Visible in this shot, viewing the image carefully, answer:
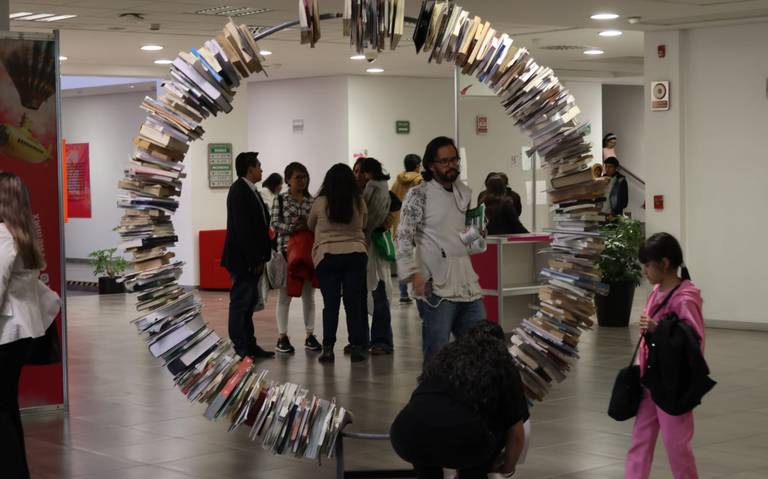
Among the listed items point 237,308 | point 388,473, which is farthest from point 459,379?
point 237,308

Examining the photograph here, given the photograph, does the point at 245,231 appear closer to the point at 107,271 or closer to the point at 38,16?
Answer: the point at 38,16

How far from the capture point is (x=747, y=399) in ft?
26.1

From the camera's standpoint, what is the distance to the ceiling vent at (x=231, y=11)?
427 inches

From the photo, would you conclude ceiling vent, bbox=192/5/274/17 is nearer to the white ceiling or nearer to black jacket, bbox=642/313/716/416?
the white ceiling

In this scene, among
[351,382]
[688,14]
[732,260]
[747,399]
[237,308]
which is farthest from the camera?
[732,260]

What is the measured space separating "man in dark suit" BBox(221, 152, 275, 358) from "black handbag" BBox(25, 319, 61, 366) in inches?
148

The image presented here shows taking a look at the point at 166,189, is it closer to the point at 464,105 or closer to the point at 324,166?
the point at 464,105

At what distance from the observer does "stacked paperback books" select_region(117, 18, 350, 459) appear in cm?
553

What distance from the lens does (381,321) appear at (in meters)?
10.2

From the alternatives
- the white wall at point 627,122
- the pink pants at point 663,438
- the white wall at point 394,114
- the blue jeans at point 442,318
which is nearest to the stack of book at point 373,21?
the blue jeans at point 442,318

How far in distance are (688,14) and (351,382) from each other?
4.82m

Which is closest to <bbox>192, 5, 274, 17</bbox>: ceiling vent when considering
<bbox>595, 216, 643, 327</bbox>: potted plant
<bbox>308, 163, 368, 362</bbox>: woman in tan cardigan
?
<bbox>308, 163, 368, 362</bbox>: woman in tan cardigan

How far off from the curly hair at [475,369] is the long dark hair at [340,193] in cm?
504

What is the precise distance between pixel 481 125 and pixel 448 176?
834cm
